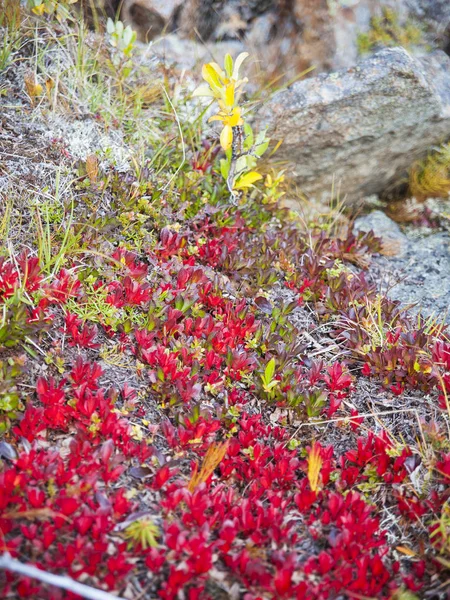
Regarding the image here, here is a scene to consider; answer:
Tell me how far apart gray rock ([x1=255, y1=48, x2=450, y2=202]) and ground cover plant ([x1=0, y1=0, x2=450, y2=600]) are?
60 centimetres

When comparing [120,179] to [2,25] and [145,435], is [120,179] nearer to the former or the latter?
[2,25]

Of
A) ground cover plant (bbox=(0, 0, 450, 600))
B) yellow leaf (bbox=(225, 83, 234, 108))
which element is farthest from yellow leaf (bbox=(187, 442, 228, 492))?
yellow leaf (bbox=(225, 83, 234, 108))

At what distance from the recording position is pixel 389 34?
576 cm

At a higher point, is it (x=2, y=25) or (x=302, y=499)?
(x=2, y=25)

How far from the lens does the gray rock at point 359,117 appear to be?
16.1 ft

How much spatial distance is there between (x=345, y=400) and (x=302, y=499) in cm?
84

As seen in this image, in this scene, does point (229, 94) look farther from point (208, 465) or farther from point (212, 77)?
point (208, 465)

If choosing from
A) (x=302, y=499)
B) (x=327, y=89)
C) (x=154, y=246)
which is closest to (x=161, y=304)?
(x=154, y=246)

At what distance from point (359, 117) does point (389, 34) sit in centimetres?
149

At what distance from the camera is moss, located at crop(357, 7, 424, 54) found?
18.6ft

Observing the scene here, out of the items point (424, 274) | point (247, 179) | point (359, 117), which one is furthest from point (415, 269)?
point (247, 179)

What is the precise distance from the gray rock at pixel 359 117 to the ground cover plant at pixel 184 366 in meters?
0.60

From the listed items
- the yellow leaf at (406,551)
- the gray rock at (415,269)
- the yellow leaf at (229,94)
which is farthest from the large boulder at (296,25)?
the yellow leaf at (406,551)

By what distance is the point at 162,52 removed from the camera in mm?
5227
